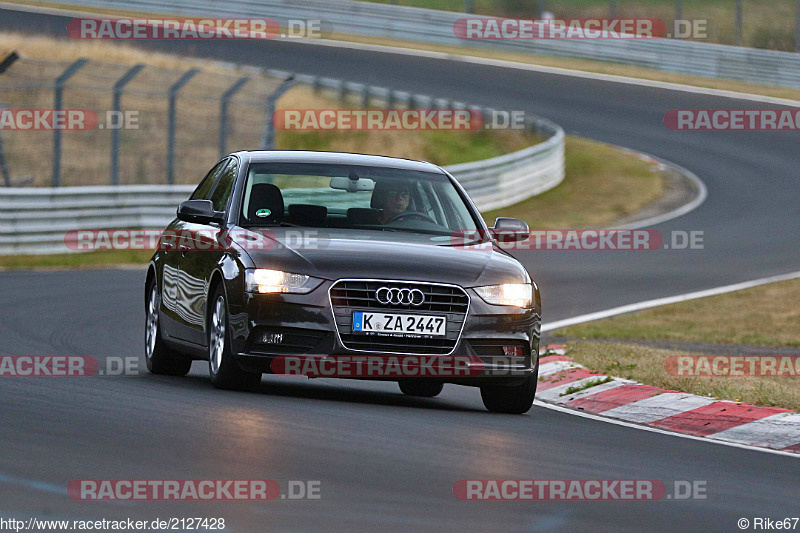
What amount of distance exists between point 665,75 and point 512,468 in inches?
1589

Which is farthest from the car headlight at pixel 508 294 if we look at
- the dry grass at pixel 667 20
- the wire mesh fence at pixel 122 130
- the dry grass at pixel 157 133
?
the dry grass at pixel 667 20

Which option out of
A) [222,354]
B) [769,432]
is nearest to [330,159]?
[222,354]

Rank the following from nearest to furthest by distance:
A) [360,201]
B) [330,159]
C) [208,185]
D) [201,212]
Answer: [201,212]
[360,201]
[330,159]
[208,185]

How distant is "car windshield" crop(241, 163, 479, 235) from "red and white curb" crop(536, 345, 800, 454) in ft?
5.32

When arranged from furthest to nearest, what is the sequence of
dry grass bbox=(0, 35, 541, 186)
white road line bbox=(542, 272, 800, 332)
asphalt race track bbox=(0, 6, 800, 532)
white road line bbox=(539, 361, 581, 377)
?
dry grass bbox=(0, 35, 541, 186)
white road line bbox=(542, 272, 800, 332)
white road line bbox=(539, 361, 581, 377)
asphalt race track bbox=(0, 6, 800, 532)

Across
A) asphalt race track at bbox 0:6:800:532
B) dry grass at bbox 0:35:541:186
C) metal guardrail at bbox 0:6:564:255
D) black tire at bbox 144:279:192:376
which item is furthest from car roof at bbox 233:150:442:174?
dry grass at bbox 0:35:541:186

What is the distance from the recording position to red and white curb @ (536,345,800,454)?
30.4 feet

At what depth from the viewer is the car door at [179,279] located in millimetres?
10438

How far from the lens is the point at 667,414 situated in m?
10.2

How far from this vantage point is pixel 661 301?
1933cm

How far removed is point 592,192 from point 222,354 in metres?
23.3

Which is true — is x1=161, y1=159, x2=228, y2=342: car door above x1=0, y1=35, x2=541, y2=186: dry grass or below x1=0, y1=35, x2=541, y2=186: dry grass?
above

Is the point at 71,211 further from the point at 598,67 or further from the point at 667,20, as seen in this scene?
the point at 667,20

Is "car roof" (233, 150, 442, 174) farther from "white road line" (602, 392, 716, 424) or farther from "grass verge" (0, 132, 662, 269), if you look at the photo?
"grass verge" (0, 132, 662, 269)
